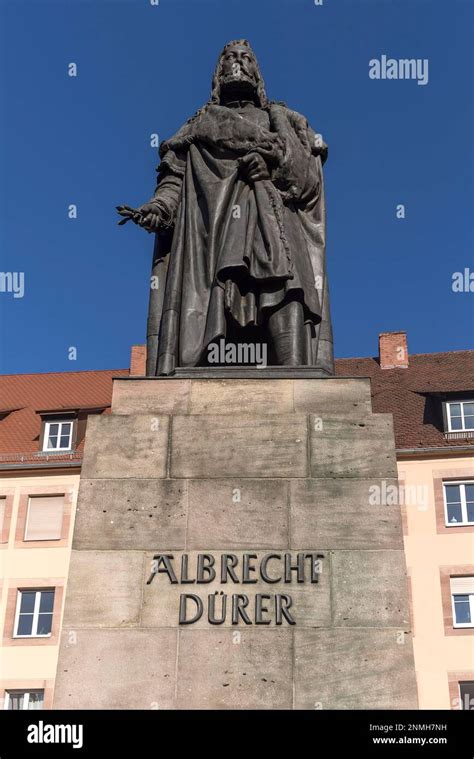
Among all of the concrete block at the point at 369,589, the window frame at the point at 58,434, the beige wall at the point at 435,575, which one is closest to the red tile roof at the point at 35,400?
the window frame at the point at 58,434

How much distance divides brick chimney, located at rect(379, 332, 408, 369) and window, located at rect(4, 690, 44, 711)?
16052mm

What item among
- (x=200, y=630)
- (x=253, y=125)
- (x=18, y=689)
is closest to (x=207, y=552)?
(x=200, y=630)

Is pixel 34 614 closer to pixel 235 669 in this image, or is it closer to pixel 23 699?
pixel 23 699

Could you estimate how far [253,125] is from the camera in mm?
10109

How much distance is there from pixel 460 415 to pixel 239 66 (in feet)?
76.5

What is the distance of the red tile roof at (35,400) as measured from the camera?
35.0 metres

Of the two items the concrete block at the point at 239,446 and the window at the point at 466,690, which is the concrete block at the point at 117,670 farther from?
the window at the point at 466,690

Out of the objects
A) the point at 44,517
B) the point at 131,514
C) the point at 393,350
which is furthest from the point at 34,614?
the point at 131,514

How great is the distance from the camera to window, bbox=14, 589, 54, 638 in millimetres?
31984

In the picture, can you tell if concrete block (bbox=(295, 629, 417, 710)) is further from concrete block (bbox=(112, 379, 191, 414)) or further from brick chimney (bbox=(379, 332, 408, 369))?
brick chimney (bbox=(379, 332, 408, 369))

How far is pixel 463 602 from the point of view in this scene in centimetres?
3011

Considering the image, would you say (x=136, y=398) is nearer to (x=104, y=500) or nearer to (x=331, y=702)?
(x=104, y=500)

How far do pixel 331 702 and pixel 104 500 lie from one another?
2197 millimetres

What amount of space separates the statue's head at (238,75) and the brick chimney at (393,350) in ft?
88.7
